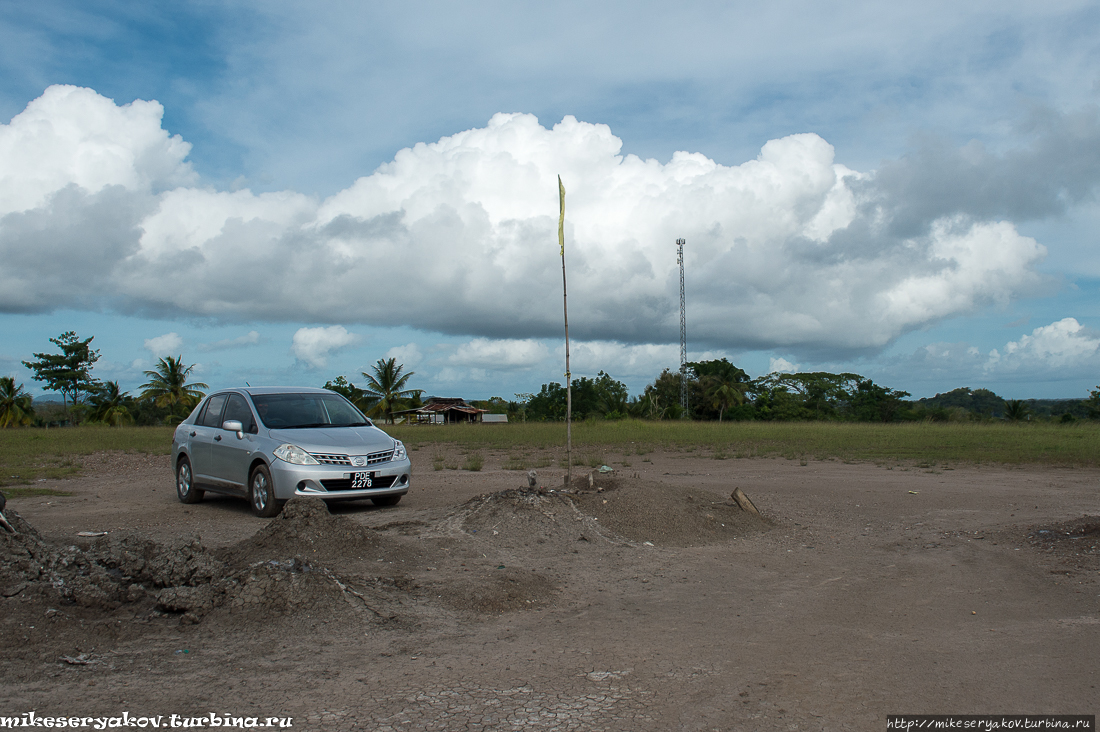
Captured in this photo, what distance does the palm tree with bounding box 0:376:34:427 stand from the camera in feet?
172

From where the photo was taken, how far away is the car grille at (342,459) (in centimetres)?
916

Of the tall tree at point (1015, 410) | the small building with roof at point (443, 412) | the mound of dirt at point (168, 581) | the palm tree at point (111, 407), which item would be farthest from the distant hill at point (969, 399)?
the mound of dirt at point (168, 581)

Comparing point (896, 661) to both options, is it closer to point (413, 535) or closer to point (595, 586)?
point (595, 586)

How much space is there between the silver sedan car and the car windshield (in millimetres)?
13

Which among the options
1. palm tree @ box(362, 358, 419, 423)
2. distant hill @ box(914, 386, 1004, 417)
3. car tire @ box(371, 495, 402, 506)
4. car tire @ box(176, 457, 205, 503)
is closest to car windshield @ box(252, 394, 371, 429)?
car tire @ box(371, 495, 402, 506)

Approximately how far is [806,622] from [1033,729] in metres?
1.81

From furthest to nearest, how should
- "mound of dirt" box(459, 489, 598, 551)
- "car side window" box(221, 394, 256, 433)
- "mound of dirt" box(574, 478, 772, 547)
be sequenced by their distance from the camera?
1. "car side window" box(221, 394, 256, 433)
2. "mound of dirt" box(574, 478, 772, 547)
3. "mound of dirt" box(459, 489, 598, 551)

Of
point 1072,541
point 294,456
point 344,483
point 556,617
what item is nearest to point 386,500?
point 344,483

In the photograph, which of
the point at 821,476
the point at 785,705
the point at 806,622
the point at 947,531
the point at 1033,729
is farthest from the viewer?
the point at 821,476

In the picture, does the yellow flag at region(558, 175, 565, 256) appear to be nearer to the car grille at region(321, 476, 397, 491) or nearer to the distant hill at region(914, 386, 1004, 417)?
the car grille at region(321, 476, 397, 491)

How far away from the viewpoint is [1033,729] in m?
3.35

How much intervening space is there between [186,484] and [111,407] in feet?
171

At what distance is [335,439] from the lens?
952 cm

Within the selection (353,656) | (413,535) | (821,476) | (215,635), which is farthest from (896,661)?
(821,476)
